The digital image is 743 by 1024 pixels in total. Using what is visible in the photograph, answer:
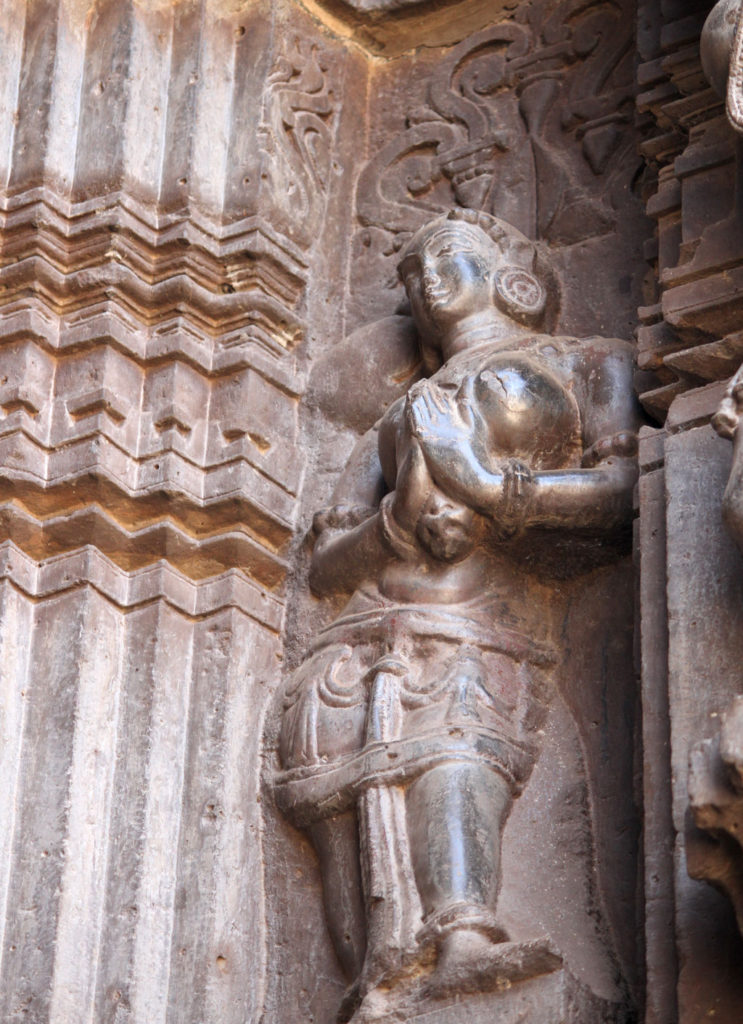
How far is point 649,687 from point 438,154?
7.90 ft

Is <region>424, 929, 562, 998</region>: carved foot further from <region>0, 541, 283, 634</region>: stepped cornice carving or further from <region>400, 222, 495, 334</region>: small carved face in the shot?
<region>400, 222, 495, 334</region>: small carved face

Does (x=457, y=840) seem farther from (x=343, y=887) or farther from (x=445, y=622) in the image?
(x=445, y=622)

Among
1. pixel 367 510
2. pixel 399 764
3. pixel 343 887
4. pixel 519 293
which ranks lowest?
pixel 343 887

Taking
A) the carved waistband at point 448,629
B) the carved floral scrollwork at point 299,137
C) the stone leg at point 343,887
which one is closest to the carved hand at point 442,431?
the carved waistband at point 448,629

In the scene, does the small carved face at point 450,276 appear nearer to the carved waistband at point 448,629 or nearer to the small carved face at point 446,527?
the small carved face at point 446,527

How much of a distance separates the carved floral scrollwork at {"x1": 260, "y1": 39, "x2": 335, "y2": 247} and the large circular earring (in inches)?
30.3

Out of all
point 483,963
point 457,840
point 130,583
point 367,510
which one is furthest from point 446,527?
point 483,963

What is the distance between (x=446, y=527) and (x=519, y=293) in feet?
2.81

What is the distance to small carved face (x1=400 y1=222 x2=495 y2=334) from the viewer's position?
5973 millimetres

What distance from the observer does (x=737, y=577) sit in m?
4.77

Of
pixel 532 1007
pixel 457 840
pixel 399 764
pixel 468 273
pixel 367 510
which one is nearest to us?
pixel 532 1007

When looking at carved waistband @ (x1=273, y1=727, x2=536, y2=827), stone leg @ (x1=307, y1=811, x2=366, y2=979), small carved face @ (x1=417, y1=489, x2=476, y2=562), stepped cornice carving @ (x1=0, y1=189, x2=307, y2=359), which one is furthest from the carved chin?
stepped cornice carving @ (x1=0, y1=189, x2=307, y2=359)

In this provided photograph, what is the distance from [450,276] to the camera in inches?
236

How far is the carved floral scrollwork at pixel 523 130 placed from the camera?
21.1ft
